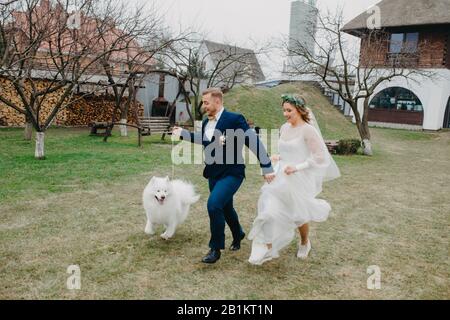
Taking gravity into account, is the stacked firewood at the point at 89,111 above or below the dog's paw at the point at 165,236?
above

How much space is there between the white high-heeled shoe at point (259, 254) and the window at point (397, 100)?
28.2 metres

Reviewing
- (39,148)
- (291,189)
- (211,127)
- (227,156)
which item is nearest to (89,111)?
(39,148)

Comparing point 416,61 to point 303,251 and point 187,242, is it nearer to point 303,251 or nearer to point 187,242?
point 303,251

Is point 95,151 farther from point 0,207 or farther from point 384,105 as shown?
point 384,105

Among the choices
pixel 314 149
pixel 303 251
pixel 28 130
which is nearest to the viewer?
pixel 314 149

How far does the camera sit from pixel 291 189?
192 inches

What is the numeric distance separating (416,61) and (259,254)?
28950mm

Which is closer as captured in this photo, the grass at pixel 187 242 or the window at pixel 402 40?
the grass at pixel 187 242

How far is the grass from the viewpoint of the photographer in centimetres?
432

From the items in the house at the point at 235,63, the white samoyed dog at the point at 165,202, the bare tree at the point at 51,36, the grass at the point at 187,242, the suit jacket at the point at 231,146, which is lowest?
the grass at the point at 187,242

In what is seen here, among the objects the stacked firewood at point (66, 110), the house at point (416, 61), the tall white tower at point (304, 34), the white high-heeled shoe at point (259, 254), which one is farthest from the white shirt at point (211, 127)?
the house at point (416, 61)

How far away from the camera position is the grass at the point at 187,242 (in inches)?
170

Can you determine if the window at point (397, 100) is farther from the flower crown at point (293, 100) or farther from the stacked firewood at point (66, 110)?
the flower crown at point (293, 100)
